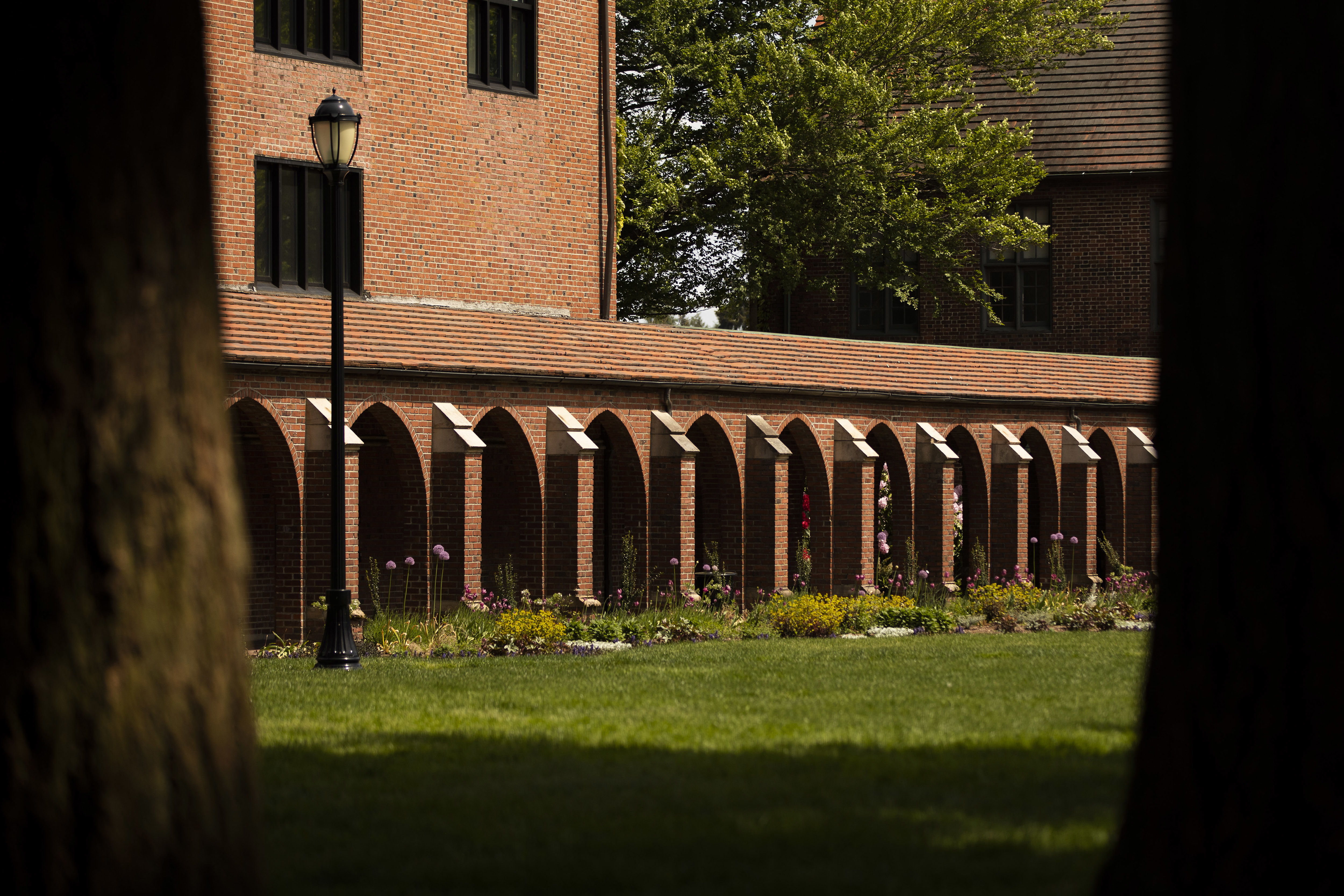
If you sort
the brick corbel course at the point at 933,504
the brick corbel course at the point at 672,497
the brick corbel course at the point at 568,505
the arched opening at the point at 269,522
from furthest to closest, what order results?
the brick corbel course at the point at 933,504 → the brick corbel course at the point at 672,497 → the brick corbel course at the point at 568,505 → the arched opening at the point at 269,522

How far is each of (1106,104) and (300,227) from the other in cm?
1729

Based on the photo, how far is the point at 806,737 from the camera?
893 centimetres

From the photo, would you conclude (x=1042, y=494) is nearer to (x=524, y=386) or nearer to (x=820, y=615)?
(x=820, y=615)

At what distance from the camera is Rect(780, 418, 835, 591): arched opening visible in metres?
Result: 20.6

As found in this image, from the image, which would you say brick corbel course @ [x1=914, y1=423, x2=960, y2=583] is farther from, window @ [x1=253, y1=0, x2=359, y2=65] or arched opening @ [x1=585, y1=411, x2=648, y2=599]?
window @ [x1=253, y1=0, x2=359, y2=65]

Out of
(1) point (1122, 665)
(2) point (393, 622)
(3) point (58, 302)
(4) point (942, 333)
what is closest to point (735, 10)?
(4) point (942, 333)

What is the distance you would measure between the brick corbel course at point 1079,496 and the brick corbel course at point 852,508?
388cm

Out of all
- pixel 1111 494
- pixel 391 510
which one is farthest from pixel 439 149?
pixel 1111 494

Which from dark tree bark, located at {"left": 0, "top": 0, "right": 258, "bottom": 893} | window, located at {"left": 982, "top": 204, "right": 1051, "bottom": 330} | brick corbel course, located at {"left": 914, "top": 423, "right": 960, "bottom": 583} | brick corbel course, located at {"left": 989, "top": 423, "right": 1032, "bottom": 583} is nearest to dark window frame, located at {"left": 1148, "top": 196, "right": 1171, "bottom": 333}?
window, located at {"left": 982, "top": 204, "right": 1051, "bottom": 330}

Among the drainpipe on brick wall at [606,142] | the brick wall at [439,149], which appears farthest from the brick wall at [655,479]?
the drainpipe on brick wall at [606,142]

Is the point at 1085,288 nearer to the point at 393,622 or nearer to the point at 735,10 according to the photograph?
the point at 735,10

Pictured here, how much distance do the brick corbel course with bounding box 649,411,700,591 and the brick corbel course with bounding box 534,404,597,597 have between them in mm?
1074

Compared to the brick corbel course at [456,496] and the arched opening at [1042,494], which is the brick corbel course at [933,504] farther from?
the brick corbel course at [456,496]

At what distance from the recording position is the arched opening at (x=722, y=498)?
19719 mm
